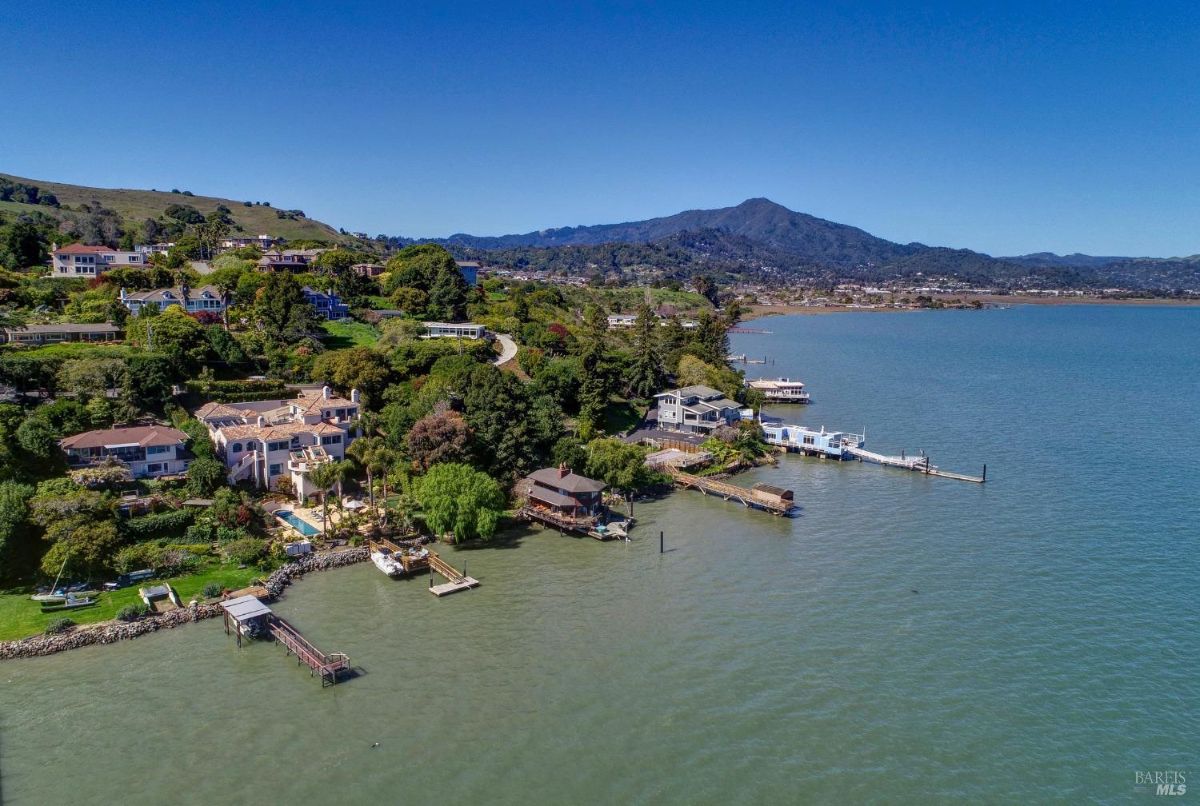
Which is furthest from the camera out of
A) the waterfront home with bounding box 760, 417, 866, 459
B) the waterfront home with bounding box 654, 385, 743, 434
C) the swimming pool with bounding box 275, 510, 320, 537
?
the waterfront home with bounding box 654, 385, 743, 434

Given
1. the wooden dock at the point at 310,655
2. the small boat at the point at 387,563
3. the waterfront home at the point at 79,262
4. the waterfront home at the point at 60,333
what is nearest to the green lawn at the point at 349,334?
the waterfront home at the point at 60,333

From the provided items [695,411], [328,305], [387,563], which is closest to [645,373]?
[695,411]

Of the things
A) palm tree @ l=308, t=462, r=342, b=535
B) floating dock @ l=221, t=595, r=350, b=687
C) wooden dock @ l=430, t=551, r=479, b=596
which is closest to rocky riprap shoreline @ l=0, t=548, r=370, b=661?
floating dock @ l=221, t=595, r=350, b=687

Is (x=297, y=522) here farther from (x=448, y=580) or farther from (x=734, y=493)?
(x=734, y=493)

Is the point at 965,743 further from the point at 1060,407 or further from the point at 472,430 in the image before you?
the point at 1060,407

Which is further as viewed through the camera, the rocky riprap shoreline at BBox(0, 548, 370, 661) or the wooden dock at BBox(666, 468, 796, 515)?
the wooden dock at BBox(666, 468, 796, 515)

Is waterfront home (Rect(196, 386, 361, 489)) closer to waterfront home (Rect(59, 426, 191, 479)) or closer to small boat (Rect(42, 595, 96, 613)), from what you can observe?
waterfront home (Rect(59, 426, 191, 479))

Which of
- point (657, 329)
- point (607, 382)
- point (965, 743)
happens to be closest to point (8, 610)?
point (965, 743)
